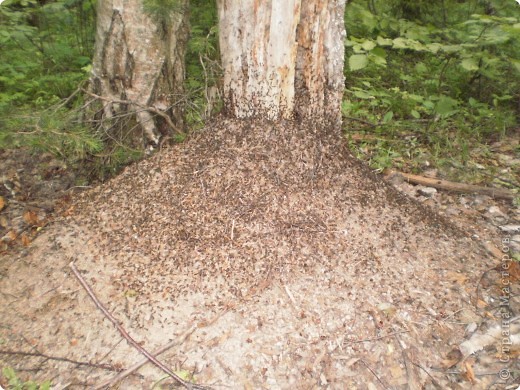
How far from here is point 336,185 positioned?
239 centimetres

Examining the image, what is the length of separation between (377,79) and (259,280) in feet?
11.7

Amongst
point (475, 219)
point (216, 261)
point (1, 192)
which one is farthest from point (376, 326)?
point (1, 192)

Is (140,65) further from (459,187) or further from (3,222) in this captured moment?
(459,187)

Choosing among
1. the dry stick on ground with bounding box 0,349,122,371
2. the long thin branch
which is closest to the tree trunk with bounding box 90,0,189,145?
the long thin branch

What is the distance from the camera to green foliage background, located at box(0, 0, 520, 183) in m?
2.51

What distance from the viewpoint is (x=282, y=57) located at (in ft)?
6.95

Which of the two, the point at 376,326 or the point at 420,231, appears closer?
the point at 376,326

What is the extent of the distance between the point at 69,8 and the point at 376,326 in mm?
5790

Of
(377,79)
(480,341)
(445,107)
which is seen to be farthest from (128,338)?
(377,79)

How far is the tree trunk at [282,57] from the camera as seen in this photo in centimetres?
205

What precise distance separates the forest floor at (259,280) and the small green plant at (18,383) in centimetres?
4

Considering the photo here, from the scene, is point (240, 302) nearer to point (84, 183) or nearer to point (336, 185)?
point (336, 185)

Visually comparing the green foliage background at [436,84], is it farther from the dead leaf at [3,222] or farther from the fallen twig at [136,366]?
the dead leaf at [3,222]

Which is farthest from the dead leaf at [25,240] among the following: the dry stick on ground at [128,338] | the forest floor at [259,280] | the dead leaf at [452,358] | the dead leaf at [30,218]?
the dead leaf at [452,358]
